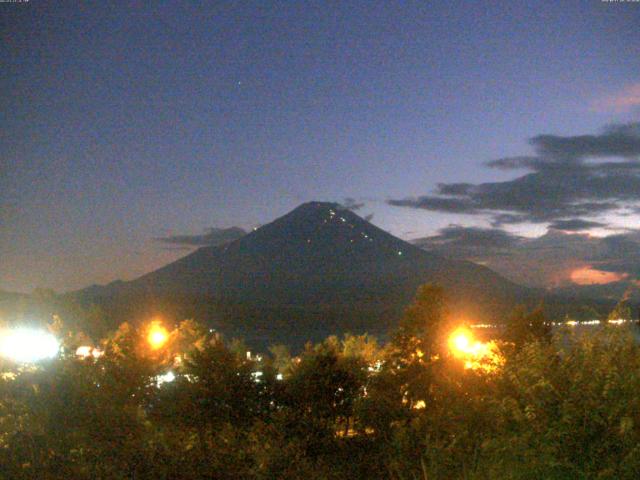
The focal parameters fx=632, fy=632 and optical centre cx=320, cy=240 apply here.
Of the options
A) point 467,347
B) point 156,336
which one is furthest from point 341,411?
point 156,336

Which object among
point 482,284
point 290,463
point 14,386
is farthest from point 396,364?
point 482,284

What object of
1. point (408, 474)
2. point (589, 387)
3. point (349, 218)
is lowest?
point (408, 474)

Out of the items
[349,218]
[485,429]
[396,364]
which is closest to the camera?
[485,429]

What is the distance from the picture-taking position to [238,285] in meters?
148

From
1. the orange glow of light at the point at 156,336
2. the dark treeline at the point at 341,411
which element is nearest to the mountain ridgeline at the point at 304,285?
the orange glow of light at the point at 156,336

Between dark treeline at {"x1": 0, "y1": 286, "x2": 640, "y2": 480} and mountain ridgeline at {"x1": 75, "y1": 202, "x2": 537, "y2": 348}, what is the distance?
228 feet

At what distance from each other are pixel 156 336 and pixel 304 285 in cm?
13332

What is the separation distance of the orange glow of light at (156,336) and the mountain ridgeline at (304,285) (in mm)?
63146

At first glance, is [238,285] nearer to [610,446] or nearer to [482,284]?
[482,284]

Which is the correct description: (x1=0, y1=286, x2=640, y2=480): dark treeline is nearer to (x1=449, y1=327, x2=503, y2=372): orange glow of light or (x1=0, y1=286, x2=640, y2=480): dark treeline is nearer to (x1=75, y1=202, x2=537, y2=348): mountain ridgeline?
(x1=449, y1=327, x2=503, y2=372): orange glow of light

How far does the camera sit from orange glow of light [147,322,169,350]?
1582 centimetres

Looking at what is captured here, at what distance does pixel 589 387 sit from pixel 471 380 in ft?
21.8

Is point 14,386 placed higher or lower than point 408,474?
higher

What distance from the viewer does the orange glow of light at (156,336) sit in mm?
15825
